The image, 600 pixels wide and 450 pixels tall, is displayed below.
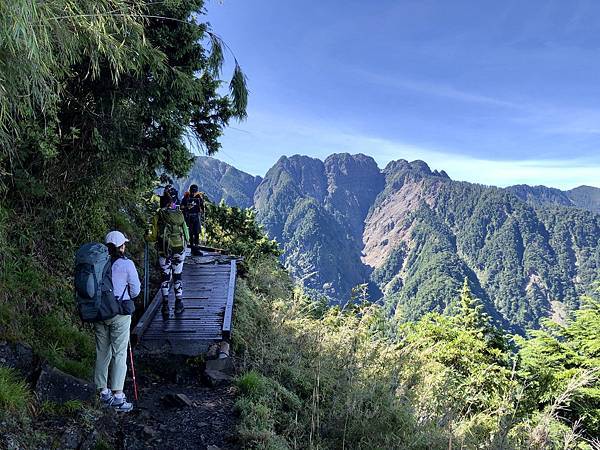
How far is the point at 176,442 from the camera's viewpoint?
4.16 m

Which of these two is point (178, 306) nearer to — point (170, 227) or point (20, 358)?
point (170, 227)

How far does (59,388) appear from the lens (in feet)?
12.6

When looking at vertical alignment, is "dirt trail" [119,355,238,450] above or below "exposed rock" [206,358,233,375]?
below

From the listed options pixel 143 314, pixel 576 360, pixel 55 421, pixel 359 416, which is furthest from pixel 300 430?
pixel 576 360

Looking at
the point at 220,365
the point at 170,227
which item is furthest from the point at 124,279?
the point at 170,227

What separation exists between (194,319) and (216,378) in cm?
192

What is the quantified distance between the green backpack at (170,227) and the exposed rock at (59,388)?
3.15 metres

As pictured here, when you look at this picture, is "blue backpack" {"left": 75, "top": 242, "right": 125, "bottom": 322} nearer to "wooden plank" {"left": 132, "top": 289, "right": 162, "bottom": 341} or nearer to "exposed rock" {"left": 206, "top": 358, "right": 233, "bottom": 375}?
"exposed rock" {"left": 206, "top": 358, "right": 233, "bottom": 375}

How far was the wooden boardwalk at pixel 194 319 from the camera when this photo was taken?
248 inches

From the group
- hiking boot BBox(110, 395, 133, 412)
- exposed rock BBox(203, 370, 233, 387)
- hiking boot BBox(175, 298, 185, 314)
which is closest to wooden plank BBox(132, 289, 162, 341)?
hiking boot BBox(175, 298, 185, 314)

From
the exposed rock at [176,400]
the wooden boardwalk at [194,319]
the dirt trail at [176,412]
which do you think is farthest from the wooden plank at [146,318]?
the exposed rock at [176,400]

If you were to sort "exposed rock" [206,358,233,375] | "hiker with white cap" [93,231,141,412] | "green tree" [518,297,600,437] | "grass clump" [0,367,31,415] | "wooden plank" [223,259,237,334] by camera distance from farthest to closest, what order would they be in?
1. "green tree" [518,297,600,437]
2. "wooden plank" [223,259,237,334]
3. "exposed rock" [206,358,233,375]
4. "hiker with white cap" [93,231,141,412]
5. "grass clump" [0,367,31,415]

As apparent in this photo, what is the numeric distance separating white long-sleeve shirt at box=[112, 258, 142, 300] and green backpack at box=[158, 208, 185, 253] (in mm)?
2368

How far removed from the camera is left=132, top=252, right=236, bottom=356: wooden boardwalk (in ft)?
20.7
